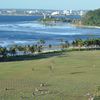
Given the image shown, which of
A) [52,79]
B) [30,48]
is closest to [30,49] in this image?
[30,48]

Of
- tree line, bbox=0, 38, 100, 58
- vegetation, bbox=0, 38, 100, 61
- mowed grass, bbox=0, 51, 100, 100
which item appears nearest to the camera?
mowed grass, bbox=0, 51, 100, 100

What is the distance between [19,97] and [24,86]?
6.26 metres

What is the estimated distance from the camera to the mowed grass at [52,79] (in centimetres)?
3844

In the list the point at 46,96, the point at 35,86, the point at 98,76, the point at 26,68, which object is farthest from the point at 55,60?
the point at 46,96

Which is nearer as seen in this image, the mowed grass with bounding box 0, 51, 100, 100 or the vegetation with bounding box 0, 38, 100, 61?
the mowed grass with bounding box 0, 51, 100, 100

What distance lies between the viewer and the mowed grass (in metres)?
38.4

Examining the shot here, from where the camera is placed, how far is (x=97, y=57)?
241 ft

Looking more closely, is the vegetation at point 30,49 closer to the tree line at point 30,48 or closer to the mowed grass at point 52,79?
the tree line at point 30,48

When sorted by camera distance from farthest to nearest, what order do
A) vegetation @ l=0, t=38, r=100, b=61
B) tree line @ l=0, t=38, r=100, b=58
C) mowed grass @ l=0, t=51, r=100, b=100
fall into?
tree line @ l=0, t=38, r=100, b=58
vegetation @ l=0, t=38, r=100, b=61
mowed grass @ l=0, t=51, r=100, b=100

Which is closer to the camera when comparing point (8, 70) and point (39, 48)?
point (8, 70)

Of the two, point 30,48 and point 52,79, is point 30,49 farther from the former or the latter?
point 52,79

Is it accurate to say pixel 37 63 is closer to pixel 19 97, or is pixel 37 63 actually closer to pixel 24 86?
pixel 24 86

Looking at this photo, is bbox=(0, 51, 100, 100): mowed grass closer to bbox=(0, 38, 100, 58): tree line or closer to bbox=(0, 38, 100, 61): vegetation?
Result: bbox=(0, 38, 100, 61): vegetation

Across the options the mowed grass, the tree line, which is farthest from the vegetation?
the mowed grass
